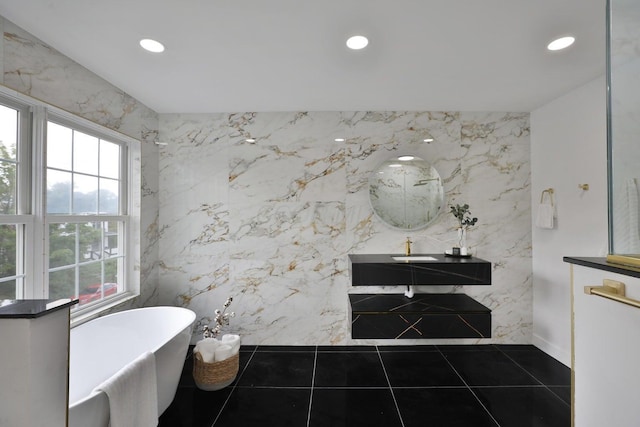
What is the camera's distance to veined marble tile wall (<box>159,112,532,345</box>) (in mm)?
2750

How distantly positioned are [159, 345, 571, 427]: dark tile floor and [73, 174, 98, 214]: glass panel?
5.16 feet

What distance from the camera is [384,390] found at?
2098 mm

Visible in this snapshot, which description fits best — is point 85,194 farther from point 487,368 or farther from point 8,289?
point 487,368

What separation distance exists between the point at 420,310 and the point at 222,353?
1.65 metres

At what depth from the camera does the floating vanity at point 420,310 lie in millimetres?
2312

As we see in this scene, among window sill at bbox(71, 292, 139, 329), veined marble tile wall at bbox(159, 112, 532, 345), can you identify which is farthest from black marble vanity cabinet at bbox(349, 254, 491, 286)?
window sill at bbox(71, 292, 139, 329)

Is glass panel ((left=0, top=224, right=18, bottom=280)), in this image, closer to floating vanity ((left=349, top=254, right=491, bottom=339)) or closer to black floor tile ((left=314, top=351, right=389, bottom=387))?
black floor tile ((left=314, top=351, right=389, bottom=387))

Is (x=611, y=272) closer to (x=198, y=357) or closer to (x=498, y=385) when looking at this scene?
(x=498, y=385)

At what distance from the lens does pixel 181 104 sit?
8.46 ft

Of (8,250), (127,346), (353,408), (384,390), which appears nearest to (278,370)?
(353,408)

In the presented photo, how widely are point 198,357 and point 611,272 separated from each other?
236 cm

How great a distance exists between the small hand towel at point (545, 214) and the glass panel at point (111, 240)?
3.87 metres

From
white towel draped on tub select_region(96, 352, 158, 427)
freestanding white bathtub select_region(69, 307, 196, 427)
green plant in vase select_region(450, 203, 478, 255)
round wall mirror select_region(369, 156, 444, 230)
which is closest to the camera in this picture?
white towel draped on tub select_region(96, 352, 158, 427)

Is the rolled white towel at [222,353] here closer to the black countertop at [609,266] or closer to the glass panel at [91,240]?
the glass panel at [91,240]
